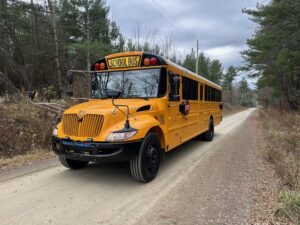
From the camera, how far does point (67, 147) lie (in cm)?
512

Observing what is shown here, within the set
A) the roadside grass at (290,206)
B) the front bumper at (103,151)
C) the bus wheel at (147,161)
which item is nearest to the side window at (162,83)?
the bus wheel at (147,161)

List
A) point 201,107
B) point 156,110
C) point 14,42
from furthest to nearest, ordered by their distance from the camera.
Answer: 1. point 14,42
2. point 201,107
3. point 156,110

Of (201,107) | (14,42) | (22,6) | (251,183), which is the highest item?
(22,6)

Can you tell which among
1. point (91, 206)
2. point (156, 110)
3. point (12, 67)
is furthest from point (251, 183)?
point (12, 67)

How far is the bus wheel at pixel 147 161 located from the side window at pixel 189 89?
2260 mm

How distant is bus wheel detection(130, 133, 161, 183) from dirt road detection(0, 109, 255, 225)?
0.19 metres

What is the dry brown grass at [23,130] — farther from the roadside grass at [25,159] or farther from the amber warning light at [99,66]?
the amber warning light at [99,66]

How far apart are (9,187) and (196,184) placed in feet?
11.4

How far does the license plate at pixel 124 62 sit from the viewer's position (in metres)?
6.01

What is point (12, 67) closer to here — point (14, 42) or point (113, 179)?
point (14, 42)

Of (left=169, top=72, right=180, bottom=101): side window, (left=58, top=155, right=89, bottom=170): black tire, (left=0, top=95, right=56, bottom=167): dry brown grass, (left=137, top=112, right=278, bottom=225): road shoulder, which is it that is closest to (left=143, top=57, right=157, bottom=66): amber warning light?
(left=169, top=72, right=180, bottom=101): side window

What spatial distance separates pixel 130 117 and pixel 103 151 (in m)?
0.83

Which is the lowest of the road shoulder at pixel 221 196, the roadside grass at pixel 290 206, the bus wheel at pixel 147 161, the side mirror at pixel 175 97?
the road shoulder at pixel 221 196

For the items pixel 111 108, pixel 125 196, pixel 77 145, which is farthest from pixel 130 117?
pixel 125 196
